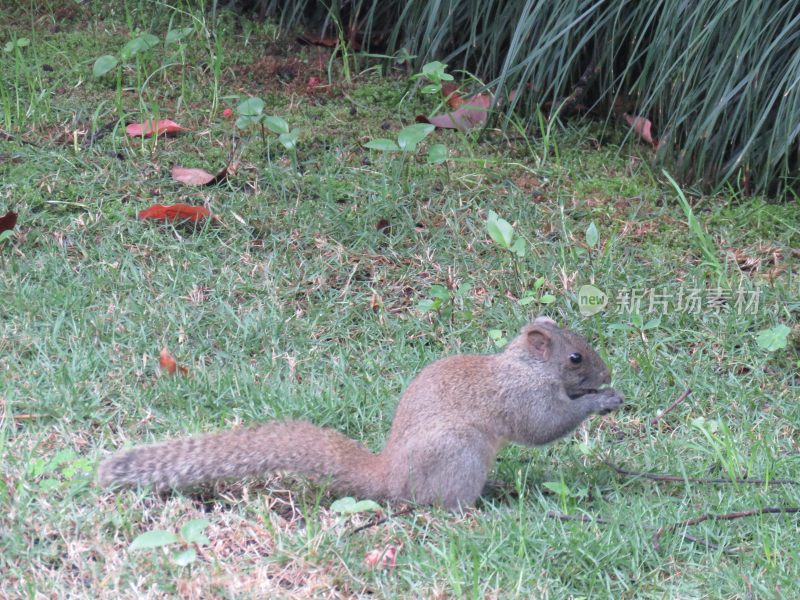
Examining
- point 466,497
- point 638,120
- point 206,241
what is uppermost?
point 638,120

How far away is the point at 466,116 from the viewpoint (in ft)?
19.4

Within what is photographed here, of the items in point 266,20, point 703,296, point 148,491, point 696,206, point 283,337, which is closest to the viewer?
point 148,491

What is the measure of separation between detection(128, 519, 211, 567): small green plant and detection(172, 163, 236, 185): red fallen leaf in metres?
2.51

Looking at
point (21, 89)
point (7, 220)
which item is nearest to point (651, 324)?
point (7, 220)

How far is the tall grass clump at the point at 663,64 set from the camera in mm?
5172

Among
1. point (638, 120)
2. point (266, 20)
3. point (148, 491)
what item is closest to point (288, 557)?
point (148, 491)

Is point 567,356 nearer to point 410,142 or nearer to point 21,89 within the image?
point 410,142

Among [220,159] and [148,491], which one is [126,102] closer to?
[220,159]

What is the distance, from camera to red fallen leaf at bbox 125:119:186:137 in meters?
5.55

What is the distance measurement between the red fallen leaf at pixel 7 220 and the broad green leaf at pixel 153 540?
2380mm

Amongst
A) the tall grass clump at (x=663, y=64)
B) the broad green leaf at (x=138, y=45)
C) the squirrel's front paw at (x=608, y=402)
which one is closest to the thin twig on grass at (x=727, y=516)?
the squirrel's front paw at (x=608, y=402)

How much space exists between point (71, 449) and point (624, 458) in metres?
1.89

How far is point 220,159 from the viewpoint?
216 inches

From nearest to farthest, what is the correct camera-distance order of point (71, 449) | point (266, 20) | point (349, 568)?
1. point (349, 568)
2. point (71, 449)
3. point (266, 20)
